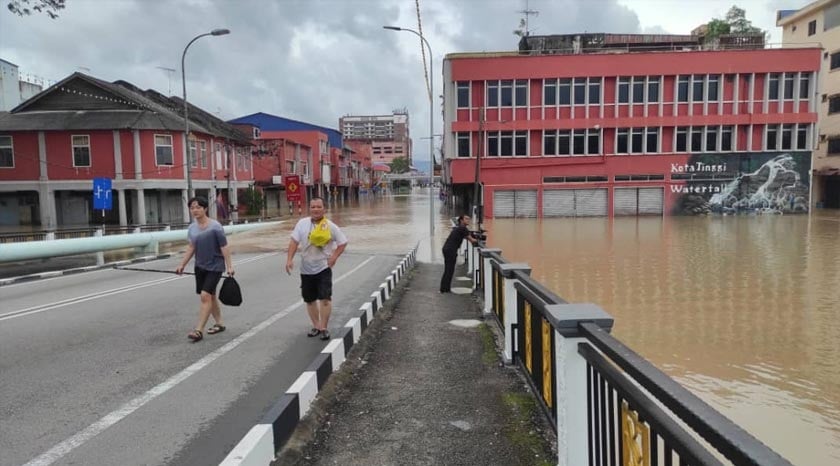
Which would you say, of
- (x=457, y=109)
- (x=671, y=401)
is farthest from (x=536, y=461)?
(x=457, y=109)

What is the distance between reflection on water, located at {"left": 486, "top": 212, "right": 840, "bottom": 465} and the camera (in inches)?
245

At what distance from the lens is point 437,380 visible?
18.1 feet

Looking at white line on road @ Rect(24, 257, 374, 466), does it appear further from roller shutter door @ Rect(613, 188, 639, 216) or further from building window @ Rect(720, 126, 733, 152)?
building window @ Rect(720, 126, 733, 152)

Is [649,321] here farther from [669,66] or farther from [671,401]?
[669,66]

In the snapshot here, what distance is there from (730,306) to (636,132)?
30836mm

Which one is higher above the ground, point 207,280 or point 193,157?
point 193,157

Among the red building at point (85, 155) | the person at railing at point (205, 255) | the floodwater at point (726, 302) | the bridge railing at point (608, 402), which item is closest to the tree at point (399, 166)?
the red building at point (85, 155)

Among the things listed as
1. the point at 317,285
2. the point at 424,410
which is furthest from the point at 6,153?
the point at 424,410

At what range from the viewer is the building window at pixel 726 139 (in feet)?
130

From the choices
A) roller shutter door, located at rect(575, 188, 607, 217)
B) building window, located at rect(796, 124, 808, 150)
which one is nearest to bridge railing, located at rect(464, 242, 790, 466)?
roller shutter door, located at rect(575, 188, 607, 217)

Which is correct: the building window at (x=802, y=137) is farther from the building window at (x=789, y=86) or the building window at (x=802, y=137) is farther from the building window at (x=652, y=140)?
the building window at (x=652, y=140)

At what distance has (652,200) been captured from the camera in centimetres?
3919

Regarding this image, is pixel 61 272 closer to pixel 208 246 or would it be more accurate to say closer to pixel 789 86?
pixel 208 246

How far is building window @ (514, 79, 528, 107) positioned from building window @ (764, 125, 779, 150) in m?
17.1
